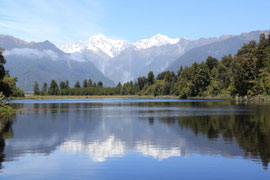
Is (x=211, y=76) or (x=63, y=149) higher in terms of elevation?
(x=211, y=76)

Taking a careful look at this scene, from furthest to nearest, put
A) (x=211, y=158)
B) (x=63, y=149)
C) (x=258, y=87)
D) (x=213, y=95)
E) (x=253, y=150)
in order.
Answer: (x=213, y=95) < (x=258, y=87) < (x=63, y=149) < (x=253, y=150) < (x=211, y=158)

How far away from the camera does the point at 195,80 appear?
186m

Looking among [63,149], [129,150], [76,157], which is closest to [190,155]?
[129,150]

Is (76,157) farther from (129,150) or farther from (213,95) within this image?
(213,95)

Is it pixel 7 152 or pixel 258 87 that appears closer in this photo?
pixel 7 152

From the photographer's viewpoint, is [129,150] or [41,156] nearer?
[41,156]

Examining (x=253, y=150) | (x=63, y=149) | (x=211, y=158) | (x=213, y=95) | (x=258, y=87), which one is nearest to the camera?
(x=211, y=158)

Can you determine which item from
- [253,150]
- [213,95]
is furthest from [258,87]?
[253,150]

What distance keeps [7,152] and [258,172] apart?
17245mm

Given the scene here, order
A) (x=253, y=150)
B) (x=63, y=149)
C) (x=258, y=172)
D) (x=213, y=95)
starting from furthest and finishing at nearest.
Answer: (x=213, y=95) < (x=63, y=149) < (x=253, y=150) < (x=258, y=172)

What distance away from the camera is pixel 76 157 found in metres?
23.0

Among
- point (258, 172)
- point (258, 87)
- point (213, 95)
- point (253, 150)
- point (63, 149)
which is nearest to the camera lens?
point (258, 172)

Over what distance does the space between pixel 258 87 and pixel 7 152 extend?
113868 millimetres

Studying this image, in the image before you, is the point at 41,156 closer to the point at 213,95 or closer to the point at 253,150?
the point at 253,150
